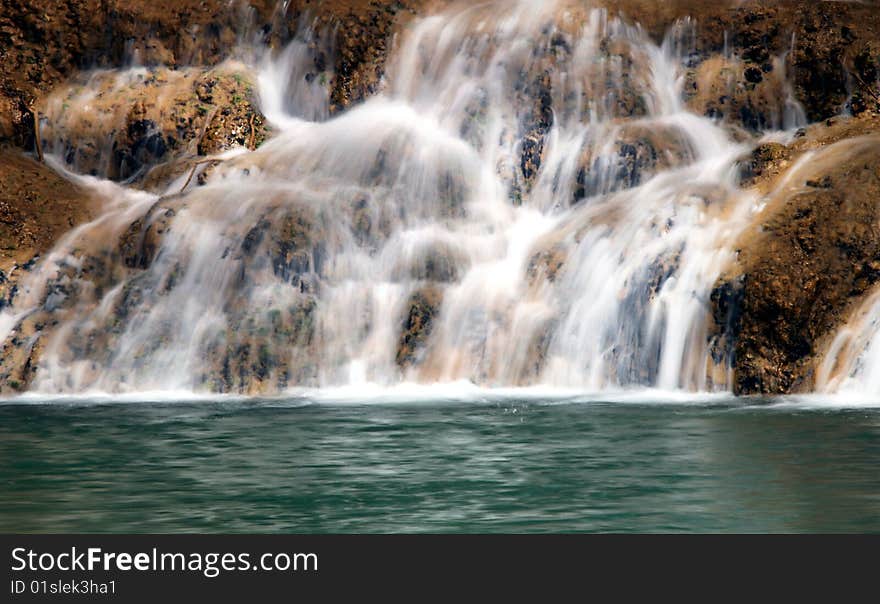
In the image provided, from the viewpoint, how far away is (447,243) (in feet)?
87.1

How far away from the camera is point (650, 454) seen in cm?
1641

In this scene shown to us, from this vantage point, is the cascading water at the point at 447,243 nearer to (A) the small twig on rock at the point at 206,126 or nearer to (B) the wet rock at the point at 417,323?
(B) the wet rock at the point at 417,323

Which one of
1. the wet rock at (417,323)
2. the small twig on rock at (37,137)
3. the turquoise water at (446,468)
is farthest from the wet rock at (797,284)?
the small twig on rock at (37,137)

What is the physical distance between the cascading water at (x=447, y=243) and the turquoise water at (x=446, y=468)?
2.52 metres

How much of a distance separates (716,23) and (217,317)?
429 inches

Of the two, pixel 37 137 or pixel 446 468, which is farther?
pixel 37 137

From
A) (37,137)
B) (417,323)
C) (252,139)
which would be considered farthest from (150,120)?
(417,323)

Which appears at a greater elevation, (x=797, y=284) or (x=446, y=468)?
(x=797, y=284)

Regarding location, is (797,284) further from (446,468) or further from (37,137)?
(37,137)

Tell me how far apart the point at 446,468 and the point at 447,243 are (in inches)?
438

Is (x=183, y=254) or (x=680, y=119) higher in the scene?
(x=680, y=119)

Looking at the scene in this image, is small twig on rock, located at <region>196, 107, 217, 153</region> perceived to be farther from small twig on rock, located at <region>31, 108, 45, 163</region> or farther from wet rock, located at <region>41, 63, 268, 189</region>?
small twig on rock, located at <region>31, 108, 45, 163</region>

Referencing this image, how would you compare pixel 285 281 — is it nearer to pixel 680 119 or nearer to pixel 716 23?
pixel 680 119
